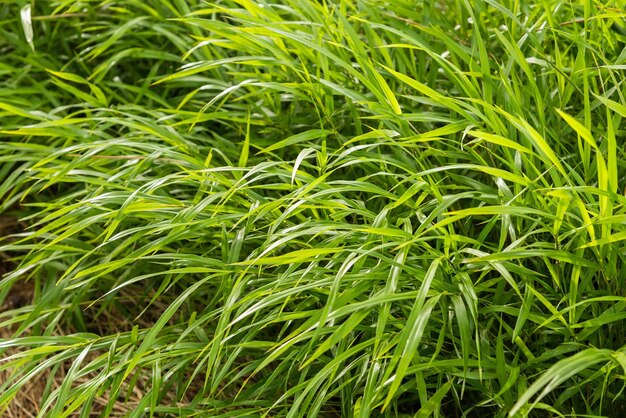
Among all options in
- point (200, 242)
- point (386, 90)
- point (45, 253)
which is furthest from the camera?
point (45, 253)

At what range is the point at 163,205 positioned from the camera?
1.37 m

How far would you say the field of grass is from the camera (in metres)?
1.13

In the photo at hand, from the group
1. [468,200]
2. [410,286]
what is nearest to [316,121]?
[468,200]

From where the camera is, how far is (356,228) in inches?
46.3

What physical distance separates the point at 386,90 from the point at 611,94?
0.34 m

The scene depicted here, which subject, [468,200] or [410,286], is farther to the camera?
[468,200]

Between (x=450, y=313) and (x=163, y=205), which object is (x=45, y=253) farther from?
(x=450, y=313)

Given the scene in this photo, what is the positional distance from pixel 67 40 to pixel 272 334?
3.05ft

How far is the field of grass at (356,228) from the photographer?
3.69 feet

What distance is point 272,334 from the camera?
1.52 metres

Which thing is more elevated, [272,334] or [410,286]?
[410,286]

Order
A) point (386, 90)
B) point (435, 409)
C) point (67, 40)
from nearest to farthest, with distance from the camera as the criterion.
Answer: point (435, 409) < point (386, 90) < point (67, 40)

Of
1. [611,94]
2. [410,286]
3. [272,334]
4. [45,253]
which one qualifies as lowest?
[272,334]

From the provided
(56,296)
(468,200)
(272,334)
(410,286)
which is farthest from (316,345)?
(56,296)
